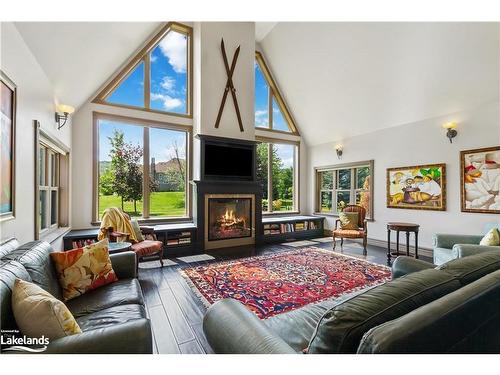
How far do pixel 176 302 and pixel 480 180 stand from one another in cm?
466

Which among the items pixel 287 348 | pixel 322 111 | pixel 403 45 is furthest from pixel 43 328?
pixel 322 111

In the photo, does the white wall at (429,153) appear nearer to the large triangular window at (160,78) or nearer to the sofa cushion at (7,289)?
the large triangular window at (160,78)

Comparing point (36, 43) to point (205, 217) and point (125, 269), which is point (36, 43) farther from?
point (205, 217)

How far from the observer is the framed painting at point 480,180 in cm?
356

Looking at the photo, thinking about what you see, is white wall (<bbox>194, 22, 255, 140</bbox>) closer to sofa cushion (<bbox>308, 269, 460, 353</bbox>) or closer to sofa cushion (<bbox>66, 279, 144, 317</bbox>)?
sofa cushion (<bbox>66, 279, 144, 317</bbox>)

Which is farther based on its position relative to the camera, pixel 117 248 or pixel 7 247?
pixel 117 248

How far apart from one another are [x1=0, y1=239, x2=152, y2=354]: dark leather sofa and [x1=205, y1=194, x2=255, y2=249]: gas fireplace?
2633 mm

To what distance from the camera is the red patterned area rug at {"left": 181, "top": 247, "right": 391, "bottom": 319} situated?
2527 millimetres

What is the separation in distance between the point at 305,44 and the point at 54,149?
16.3 ft

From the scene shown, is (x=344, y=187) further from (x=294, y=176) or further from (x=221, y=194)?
(x=221, y=194)

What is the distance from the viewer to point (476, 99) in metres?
3.76

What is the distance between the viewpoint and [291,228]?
5812 millimetres

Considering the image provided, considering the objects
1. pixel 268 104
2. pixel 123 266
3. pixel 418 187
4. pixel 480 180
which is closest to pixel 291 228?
pixel 418 187

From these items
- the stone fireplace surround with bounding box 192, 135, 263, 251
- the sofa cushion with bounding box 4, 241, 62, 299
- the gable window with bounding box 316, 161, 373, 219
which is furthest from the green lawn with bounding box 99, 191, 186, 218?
the gable window with bounding box 316, 161, 373, 219
